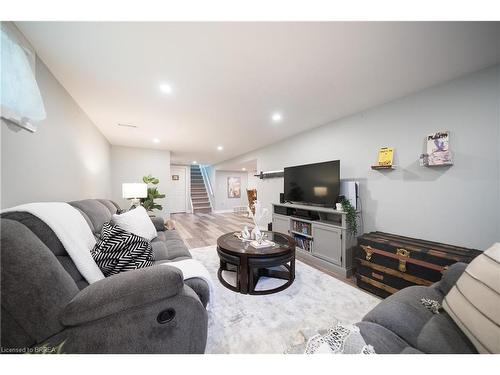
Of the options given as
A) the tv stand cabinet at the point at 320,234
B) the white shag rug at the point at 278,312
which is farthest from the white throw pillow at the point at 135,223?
the tv stand cabinet at the point at 320,234

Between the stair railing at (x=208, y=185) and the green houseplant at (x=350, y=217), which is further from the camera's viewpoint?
the stair railing at (x=208, y=185)

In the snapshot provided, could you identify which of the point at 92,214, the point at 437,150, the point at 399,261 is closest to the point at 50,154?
the point at 92,214

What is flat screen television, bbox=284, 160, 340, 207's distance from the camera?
104 inches

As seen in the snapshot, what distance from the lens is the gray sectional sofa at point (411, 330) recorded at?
760 mm

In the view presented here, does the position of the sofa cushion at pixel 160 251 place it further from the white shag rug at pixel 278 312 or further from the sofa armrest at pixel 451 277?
the sofa armrest at pixel 451 277

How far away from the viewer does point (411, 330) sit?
0.86 m

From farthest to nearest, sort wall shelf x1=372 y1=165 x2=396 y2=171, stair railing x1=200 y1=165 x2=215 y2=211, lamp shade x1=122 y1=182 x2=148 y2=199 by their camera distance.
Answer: stair railing x1=200 y1=165 x2=215 y2=211 < lamp shade x1=122 y1=182 x2=148 y2=199 < wall shelf x1=372 y1=165 x2=396 y2=171

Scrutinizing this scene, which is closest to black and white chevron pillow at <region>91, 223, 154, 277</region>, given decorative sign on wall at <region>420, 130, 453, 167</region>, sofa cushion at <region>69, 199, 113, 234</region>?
sofa cushion at <region>69, 199, 113, 234</region>

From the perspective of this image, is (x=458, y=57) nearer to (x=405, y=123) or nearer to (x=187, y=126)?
(x=405, y=123)

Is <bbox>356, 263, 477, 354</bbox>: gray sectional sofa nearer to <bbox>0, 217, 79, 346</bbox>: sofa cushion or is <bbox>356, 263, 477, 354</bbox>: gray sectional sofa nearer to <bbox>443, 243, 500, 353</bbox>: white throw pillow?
<bbox>443, 243, 500, 353</bbox>: white throw pillow

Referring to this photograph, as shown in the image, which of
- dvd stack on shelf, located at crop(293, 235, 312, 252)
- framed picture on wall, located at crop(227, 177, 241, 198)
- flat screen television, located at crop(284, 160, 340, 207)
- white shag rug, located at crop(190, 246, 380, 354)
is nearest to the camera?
white shag rug, located at crop(190, 246, 380, 354)

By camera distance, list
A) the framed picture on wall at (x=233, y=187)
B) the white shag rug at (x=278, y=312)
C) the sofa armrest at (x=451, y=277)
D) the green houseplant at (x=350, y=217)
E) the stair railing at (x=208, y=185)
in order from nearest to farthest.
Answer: the sofa armrest at (x=451, y=277)
the white shag rug at (x=278, y=312)
the green houseplant at (x=350, y=217)
the stair railing at (x=208, y=185)
the framed picture on wall at (x=233, y=187)

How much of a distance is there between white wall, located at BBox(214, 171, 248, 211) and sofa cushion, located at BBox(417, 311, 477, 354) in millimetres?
7685

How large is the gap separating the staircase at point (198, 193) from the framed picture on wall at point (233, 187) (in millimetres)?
1144
